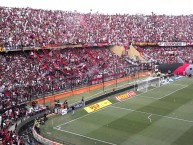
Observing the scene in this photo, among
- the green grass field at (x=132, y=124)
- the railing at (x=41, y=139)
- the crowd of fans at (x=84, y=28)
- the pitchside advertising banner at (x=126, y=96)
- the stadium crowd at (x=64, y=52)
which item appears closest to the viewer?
the railing at (x=41, y=139)

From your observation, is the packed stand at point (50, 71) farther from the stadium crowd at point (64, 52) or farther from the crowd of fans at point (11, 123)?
the crowd of fans at point (11, 123)

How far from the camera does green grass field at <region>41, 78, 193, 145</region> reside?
24.7m

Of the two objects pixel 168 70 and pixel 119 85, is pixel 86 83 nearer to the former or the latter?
pixel 119 85

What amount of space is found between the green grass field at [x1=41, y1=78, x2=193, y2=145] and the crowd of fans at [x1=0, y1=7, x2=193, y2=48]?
14595mm

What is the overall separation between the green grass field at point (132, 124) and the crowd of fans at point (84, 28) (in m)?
14.6

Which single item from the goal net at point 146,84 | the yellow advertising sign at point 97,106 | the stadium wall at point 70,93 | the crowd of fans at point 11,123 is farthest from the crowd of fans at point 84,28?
the goal net at point 146,84

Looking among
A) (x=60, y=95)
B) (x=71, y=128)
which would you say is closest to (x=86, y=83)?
(x=60, y=95)

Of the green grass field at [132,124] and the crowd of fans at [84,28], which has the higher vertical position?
the crowd of fans at [84,28]

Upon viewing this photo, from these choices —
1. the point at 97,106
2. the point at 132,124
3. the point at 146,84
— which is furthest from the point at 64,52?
the point at 132,124

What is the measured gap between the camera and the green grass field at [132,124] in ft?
81.0

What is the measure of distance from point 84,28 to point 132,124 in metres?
31.4

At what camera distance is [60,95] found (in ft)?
124

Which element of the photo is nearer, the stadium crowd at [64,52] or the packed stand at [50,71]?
the packed stand at [50,71]

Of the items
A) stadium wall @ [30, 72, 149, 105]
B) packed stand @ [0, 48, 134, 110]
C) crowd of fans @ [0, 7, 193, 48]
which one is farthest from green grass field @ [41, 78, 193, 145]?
crowd of fans @ [0, 7, 193, 48]
